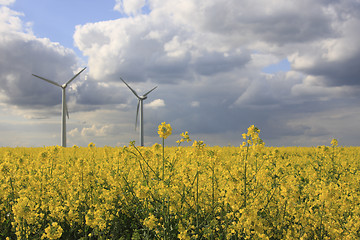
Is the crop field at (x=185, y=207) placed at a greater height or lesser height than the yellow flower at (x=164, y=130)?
lesser

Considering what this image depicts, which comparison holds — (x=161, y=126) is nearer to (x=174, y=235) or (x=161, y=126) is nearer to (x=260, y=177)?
(x=174, y=235)

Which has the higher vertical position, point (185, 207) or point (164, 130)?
point (164, 130)

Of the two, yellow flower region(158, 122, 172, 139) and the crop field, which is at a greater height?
yellow flower region(158, 122, 172, 139)

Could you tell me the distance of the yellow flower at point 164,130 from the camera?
464 cm

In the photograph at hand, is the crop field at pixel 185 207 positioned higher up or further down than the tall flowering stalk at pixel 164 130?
further down

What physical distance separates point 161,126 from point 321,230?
12.1 feet

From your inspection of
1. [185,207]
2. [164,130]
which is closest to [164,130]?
[164,130]

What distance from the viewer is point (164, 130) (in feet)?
15.4

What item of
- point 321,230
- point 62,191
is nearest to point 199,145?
point 321,230

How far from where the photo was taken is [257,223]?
14.9ft

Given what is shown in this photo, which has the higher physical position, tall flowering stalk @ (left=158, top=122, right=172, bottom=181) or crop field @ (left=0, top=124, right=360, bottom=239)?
tall flowering stalk @ (left=158, top=122, right=172, bottom=181)

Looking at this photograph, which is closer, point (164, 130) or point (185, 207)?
point (164, 130)

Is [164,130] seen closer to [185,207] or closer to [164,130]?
[164,130]

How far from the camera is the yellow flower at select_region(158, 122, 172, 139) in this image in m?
4.64
